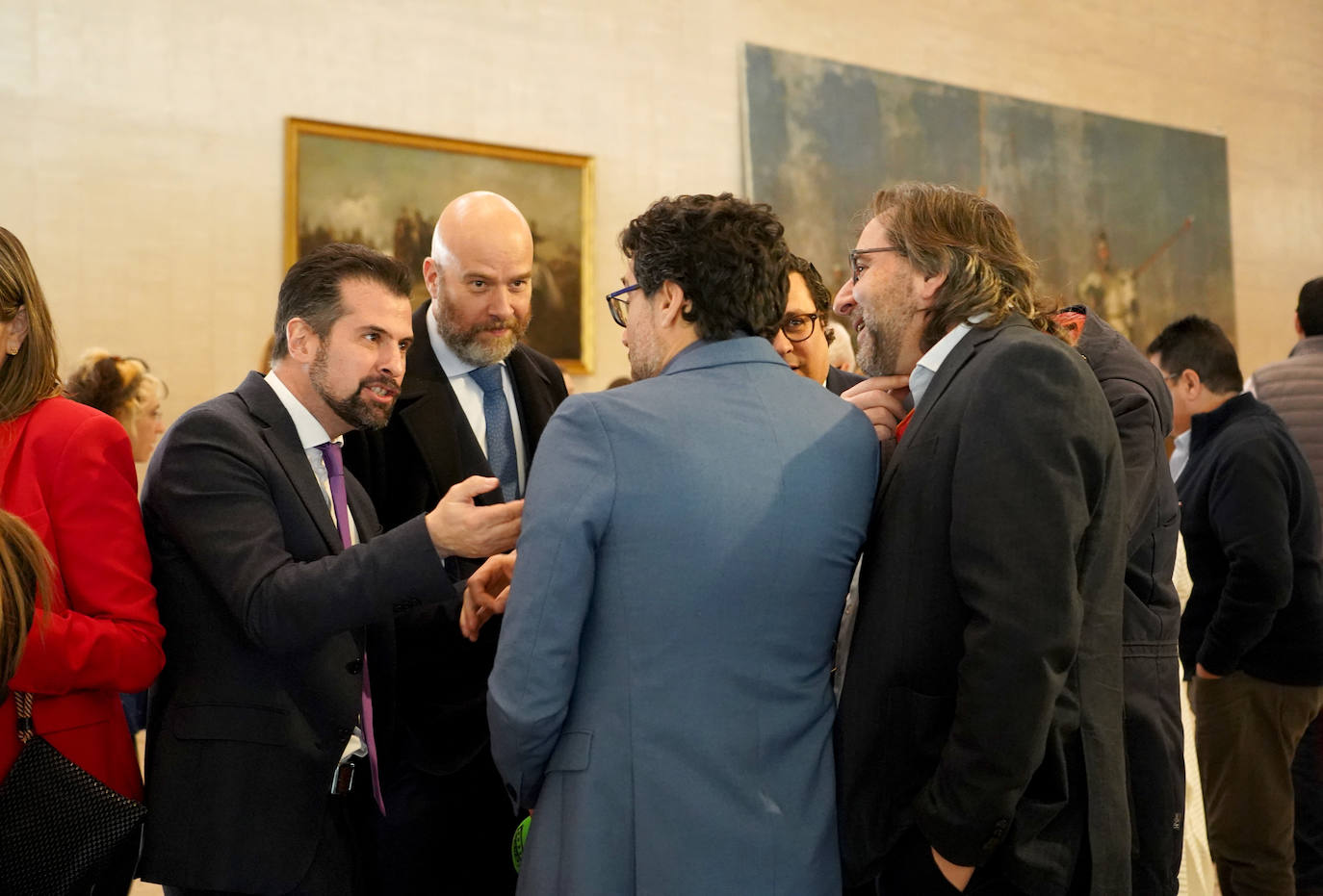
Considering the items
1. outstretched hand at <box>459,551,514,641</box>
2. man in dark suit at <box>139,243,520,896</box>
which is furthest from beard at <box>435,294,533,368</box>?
outstretched hand at <box>459,551,514,641</box>

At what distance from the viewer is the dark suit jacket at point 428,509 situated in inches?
135

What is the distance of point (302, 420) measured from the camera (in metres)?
3.00

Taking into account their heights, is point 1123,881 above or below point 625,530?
below

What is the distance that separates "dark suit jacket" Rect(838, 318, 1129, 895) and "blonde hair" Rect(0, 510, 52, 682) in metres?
1.58

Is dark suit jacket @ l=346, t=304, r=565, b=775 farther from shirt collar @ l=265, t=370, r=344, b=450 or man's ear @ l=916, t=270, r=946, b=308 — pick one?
man's ear @ l=916, t=270, r=946, b=308

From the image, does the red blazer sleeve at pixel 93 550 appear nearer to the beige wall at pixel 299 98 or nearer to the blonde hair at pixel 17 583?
the blonde hair at pixel 17 583

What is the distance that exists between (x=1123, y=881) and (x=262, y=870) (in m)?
1.73

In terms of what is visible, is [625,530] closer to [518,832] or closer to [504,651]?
[504,651]

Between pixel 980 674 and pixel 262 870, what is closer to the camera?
pixel 980 674

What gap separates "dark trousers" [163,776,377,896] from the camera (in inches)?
104

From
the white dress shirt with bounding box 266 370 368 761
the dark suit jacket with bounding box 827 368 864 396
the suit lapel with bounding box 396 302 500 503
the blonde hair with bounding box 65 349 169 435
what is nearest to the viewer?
the white dress shirt with bounding box 266 370 368 761


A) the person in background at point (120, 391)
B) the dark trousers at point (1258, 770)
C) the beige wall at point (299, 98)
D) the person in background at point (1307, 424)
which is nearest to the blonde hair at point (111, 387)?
the person in background at point (120, 391)

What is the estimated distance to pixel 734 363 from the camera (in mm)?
2361

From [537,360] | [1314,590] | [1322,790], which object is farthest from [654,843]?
[1322,790]
